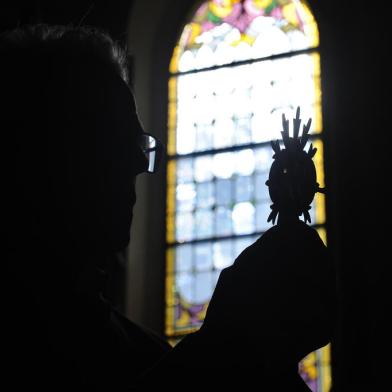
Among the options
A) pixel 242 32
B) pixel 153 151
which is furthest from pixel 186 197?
pixel 153 151

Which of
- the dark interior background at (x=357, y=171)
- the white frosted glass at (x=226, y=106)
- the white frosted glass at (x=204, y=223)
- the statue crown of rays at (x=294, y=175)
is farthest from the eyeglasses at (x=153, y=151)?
the white frosted glass at (x=226, y=106)

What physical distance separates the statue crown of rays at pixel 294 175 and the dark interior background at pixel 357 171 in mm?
3391

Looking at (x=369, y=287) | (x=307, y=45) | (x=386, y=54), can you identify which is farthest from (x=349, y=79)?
(x=369, y=287)

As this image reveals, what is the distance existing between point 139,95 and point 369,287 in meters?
2.24

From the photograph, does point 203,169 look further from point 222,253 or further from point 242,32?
point 242,32

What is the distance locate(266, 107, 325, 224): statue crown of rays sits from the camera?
5.44 feet

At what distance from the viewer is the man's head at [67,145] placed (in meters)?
1.63

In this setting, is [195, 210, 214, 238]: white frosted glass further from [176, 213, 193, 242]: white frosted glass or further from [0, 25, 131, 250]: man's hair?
[0, 25, 131, 250]: man's hair

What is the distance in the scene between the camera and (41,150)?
1.66 meters

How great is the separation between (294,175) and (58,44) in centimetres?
46

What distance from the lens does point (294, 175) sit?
168 centimetres

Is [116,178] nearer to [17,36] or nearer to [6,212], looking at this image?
[6,212]

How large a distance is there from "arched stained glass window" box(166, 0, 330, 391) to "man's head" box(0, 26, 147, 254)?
14.1ft

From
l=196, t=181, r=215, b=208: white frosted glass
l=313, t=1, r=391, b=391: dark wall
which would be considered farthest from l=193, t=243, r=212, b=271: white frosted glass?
l=313, t=1, r=391, b=391: dark wall
